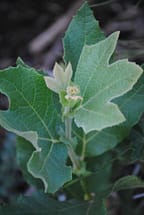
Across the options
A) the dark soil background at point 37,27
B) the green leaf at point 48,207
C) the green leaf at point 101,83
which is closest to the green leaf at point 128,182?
the green leaf at point 48,207

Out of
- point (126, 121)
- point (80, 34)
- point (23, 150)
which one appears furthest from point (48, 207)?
point (80, 34)

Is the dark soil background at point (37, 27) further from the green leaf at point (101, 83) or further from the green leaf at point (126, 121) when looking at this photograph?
the green leaf at point (101, 83)

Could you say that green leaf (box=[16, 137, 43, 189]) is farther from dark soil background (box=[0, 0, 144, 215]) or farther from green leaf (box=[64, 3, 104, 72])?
dark soil background (box=[0, 0, 144, 215])

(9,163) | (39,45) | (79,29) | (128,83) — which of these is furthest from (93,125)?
(39,45)

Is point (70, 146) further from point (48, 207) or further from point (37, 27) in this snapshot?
point (37, 27)

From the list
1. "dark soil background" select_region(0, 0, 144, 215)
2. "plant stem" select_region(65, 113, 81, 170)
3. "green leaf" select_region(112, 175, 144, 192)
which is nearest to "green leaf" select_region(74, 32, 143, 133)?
"plant stem" select_region(65, 113, 81, 170)
